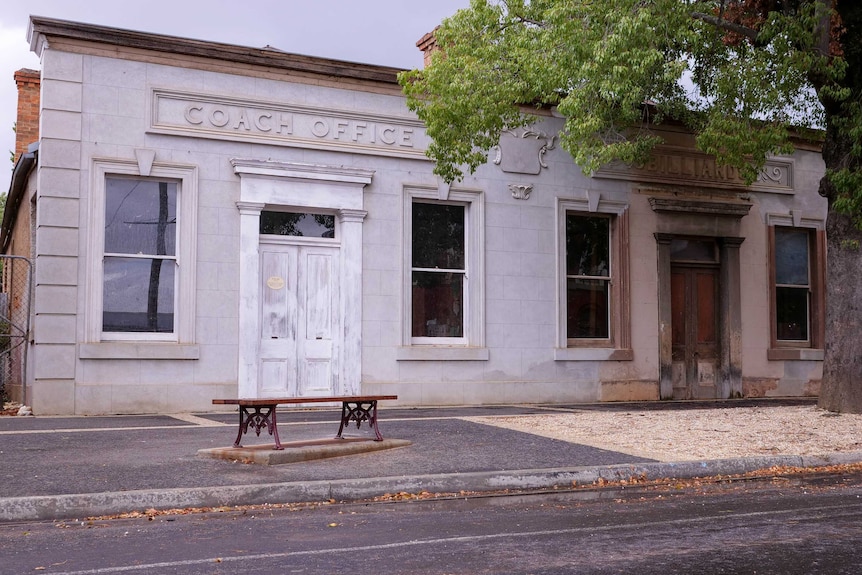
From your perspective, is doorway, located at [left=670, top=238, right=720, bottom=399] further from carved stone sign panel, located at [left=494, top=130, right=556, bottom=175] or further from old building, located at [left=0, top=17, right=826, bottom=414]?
carved stone sign panel, located at [left=494, top=130, right=556, bottom=175]

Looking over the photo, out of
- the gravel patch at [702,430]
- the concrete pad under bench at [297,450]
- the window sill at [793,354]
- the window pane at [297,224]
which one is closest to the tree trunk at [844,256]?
the gravel patch at [702,430]

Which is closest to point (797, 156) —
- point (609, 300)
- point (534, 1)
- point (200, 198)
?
point (609, 300)

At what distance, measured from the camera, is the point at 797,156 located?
64.8 ft

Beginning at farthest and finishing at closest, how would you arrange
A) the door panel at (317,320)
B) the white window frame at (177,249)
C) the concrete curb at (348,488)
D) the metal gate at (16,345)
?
the door panel at (317,320) < the metal gate at (16,345) < the white window frame at (177,249) < the concrete curb at (348,488)

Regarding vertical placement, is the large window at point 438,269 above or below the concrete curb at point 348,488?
above

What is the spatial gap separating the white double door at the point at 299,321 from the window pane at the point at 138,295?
1.42 meters

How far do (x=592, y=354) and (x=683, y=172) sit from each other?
13.2 feet

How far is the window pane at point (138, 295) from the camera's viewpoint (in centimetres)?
1436

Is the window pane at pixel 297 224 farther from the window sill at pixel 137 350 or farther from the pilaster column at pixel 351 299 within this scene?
the window sill at pixel 137 350

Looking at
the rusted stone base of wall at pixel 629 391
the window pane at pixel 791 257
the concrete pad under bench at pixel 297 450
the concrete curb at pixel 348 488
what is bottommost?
the concrete curb at pixel 348 488

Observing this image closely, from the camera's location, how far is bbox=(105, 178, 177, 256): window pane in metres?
14.4

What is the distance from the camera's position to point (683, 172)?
60.7 ft

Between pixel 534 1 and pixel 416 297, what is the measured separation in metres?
5.13

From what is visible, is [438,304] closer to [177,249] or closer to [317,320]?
[317,320]
